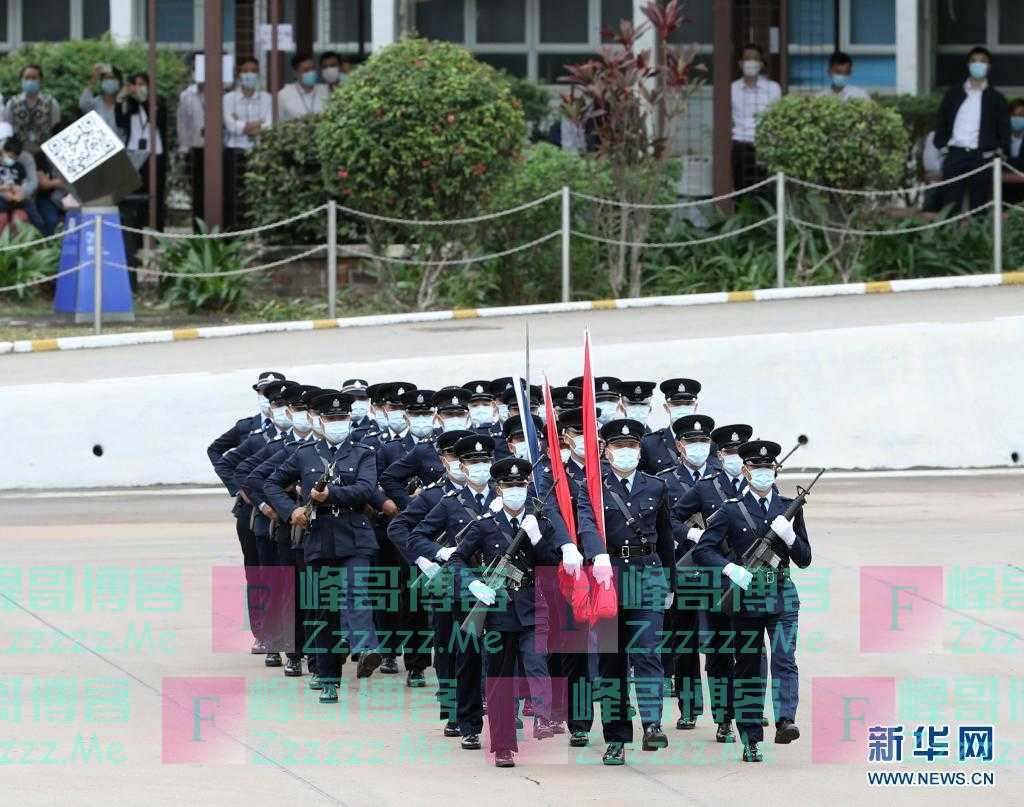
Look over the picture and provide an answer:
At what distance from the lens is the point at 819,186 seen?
2194cm

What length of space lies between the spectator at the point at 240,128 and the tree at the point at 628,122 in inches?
141

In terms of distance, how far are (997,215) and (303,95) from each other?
733 cm

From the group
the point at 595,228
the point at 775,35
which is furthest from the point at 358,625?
the point at 775,35

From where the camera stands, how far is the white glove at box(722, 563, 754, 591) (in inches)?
424

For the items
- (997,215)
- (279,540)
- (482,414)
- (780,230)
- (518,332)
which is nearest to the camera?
→ (279,540)

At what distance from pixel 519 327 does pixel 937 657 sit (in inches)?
343

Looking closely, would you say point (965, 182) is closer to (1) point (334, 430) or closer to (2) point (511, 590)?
(1) point (334, 430)

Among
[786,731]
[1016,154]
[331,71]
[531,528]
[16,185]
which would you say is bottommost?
[786,731]

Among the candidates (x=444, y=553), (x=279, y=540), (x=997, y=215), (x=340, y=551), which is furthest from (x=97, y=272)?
(x=444, y=553)

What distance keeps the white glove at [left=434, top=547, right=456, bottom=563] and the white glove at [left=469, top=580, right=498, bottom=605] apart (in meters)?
0.48

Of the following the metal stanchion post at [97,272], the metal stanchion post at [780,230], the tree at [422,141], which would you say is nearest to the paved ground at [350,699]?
the metal stanchion post at [97,272]

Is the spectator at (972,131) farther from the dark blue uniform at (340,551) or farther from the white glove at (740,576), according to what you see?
the white glove at (740,576)

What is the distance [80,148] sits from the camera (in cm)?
2156

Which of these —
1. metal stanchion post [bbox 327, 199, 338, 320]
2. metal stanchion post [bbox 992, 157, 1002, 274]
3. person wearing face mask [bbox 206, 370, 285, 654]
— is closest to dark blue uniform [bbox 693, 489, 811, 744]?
person wearing face mask [bbox 206, 370, 285, 654]
